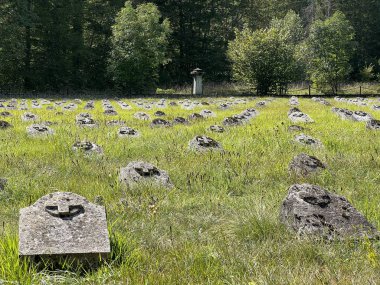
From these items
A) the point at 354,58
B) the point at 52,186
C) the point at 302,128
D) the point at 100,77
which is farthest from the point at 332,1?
the point at 52,186

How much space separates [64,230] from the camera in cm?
316

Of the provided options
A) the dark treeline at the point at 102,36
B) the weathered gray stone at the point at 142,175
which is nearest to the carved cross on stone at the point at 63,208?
the weathered gray stone at the point at 142,175

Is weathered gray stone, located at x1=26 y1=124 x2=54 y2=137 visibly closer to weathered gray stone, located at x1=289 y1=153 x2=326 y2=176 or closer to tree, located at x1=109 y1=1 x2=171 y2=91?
weathered gray stone, located at x1=289 y1=153 x2=326 y2=176

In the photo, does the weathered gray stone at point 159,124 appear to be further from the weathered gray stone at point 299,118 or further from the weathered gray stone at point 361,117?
the weathered gray stone at point 361,117

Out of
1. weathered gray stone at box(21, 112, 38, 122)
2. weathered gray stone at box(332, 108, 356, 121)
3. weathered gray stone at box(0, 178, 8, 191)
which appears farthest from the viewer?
weathered gray stone at box(332, 108, 356, 121)

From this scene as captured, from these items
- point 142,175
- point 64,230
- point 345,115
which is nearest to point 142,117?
point 345,115

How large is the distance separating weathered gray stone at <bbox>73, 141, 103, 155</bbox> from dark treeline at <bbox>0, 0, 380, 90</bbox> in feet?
82.5

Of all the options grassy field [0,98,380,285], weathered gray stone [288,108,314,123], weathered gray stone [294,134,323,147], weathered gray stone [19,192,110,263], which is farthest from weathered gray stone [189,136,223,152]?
weathered gray stone [288,108,314,123]

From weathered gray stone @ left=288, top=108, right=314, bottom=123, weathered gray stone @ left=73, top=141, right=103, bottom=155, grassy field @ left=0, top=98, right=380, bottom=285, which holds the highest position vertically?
weathered gray stone @ left=288, top=108, right=314, bottom=123

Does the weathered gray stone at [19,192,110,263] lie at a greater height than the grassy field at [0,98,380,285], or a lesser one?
greater

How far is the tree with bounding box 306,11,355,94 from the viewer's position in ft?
109

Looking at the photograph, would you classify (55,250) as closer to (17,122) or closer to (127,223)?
(127,223)

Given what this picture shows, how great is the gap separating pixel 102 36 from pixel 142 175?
3425cm

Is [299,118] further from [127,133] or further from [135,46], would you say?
[135,46]
